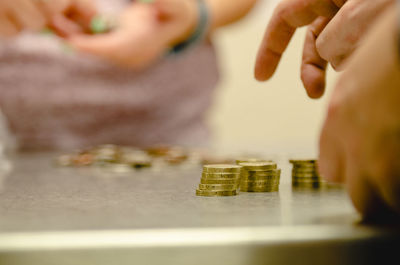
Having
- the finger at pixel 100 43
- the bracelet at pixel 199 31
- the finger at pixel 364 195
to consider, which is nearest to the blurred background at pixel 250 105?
the bracelet at pixel 199 31

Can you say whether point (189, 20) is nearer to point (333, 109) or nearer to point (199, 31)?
point (199, 31)

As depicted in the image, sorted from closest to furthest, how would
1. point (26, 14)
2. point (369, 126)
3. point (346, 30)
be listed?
point (369, 126) < point (346, 30) < point (26, 14)

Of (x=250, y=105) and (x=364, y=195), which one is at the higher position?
(x=250, y=105)

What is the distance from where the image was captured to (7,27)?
1.31 metres

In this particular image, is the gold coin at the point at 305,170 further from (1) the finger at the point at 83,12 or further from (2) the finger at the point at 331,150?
(1) the finger at the point at 83,12

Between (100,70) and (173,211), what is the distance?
132 cm

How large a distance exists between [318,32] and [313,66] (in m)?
0.04

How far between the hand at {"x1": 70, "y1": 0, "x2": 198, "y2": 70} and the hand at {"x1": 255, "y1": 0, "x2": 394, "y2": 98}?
34.9 inches

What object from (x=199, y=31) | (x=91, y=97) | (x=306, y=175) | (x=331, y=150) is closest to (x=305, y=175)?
(x=306, y=175)

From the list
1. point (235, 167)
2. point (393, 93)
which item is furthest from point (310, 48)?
point (393, 93)

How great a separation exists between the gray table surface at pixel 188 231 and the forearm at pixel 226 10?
116cm

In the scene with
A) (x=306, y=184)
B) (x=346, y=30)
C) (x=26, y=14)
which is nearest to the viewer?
(x=346, y=30)

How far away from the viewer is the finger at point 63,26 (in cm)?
139

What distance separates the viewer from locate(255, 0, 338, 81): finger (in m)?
0.58
